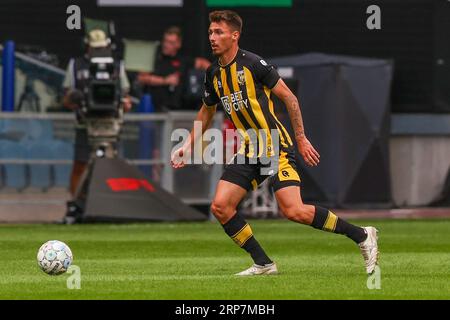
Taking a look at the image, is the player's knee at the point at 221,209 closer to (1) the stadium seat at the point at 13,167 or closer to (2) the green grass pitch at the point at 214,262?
(2) the green grass pitch at the point at 214,262

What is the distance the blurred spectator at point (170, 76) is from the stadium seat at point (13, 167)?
339 centimetres

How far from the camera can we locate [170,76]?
2638 cm

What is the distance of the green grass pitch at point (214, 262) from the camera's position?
11961 mm

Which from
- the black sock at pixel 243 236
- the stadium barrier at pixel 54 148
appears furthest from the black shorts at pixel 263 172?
the stadium barrier at pixel 54 148

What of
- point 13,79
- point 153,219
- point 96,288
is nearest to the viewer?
point 96,288

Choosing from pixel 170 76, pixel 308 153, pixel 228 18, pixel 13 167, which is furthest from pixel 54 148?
pixel 308 153

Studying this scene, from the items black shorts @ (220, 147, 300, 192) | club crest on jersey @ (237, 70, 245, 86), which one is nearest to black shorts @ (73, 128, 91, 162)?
black shorts @ (220, 147, 300, 192)

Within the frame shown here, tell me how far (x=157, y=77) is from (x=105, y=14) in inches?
85.9

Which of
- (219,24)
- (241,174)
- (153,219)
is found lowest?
(153,219)

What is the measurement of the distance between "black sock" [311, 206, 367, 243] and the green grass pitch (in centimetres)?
39

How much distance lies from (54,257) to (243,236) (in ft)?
5.75
